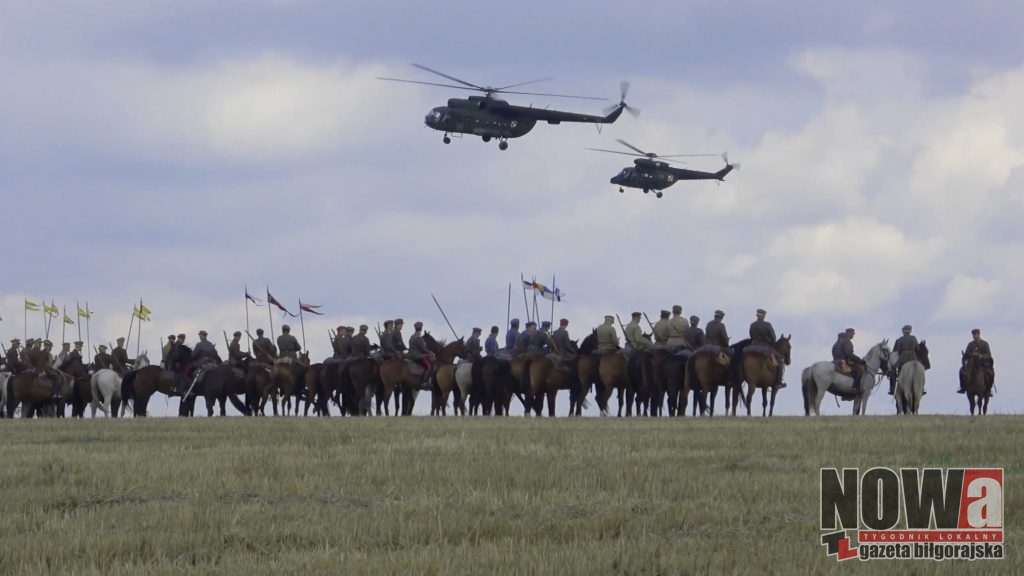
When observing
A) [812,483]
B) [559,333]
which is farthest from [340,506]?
[559,333]

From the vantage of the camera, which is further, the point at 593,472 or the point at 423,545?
the point at 593,472

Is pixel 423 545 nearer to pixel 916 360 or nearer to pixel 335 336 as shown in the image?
pixel 916 360

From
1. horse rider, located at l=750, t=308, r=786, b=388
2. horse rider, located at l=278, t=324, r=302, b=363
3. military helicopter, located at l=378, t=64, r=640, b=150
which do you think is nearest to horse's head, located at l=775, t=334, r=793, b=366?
horse rider, located at l=750, t=308, r=786, b=388

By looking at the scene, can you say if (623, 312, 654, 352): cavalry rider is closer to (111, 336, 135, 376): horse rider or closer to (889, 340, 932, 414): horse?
(889, 340, 932, 414): horse

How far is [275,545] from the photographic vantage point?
13.0m

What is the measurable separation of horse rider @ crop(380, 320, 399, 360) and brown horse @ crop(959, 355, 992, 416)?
1280cm

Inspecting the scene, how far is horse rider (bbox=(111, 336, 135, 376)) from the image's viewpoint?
43.7 m

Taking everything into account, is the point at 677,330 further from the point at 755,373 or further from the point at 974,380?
the point at 974,380

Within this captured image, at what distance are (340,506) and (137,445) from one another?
8.50 m

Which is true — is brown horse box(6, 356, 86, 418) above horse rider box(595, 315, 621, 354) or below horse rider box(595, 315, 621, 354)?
below

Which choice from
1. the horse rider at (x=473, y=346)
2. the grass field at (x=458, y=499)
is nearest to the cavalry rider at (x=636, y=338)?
the horse rider at (x=473, y=346)

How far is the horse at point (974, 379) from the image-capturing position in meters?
38.5

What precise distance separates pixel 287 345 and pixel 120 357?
180 inches

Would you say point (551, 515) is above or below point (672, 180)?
below
